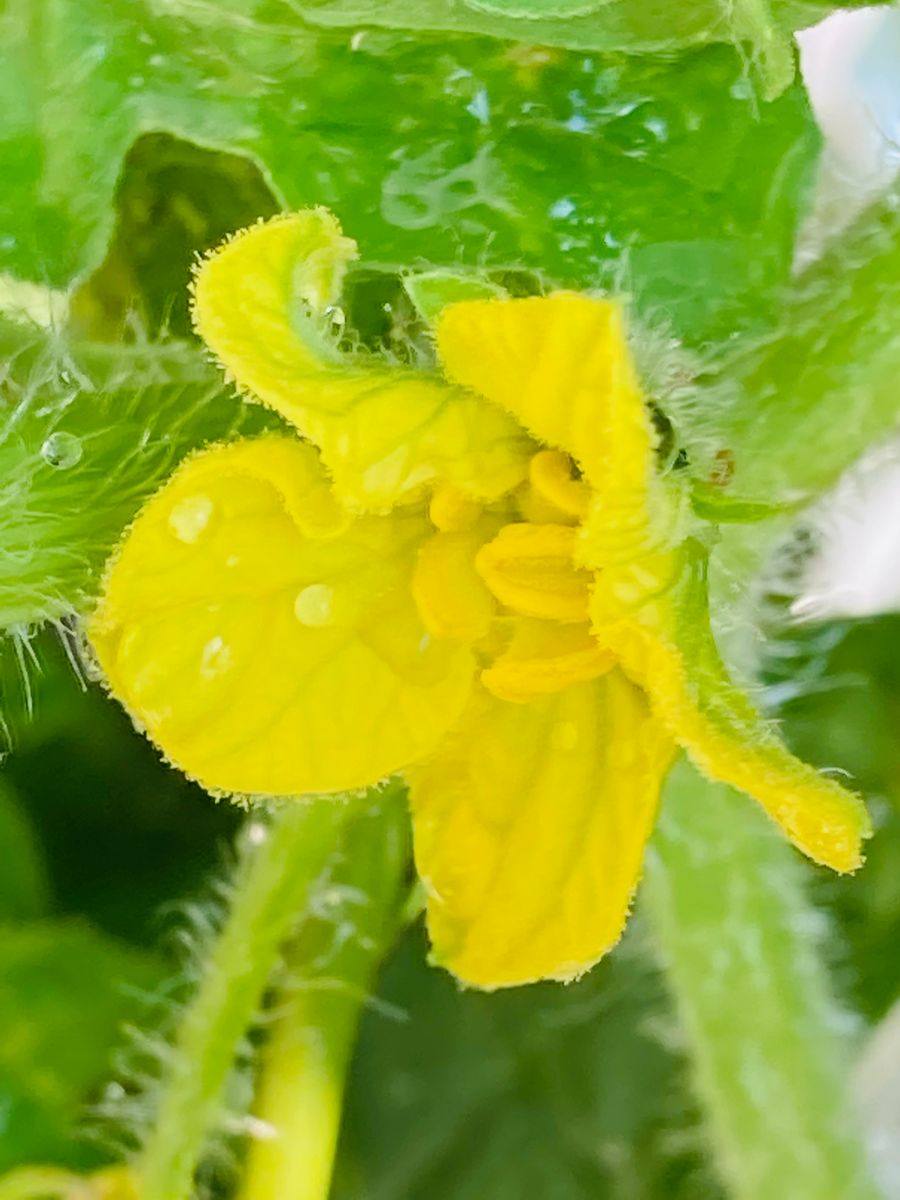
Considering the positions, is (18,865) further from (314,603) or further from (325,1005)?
(314,603)

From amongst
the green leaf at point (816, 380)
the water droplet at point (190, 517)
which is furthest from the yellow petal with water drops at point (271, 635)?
the green leaf at point (816, 380)

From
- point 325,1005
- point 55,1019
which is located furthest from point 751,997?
point 55,1019

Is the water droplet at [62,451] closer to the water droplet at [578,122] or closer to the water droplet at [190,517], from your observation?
the water droplet at [190,517]

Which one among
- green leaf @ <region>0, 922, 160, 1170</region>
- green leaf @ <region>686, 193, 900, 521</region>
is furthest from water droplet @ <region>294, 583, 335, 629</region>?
green leaf @ <region>0, 922, 160, 1170</region>

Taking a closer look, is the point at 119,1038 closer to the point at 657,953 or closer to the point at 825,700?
the point at 657,953

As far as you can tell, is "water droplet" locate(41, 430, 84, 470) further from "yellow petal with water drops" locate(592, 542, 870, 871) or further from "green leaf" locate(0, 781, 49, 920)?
"green leaf" locate(0, 781, 49, 920)

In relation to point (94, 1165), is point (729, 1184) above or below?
above

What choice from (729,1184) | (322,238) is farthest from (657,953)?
(322,238)
